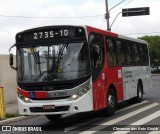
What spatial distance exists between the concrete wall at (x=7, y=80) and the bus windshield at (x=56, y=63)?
8.85 meters

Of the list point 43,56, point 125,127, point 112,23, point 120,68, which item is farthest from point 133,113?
point 112,23

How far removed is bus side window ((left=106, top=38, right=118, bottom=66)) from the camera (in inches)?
585

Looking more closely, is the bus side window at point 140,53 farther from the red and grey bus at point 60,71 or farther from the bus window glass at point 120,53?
the red and grey bus at point 60,71

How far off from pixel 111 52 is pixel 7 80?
8.46 metres

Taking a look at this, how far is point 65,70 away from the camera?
40.6 ft

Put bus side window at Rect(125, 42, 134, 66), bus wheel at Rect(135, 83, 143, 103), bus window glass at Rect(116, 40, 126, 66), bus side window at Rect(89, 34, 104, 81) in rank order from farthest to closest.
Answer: bus wheel at Rect(135, 83, 143, 103)
bus side window at Rect(125, 42, 134, 66)
bus window glass at Rect(116, 40, 126, 66)
bus side window at Rect(89, 34, 104, 81)

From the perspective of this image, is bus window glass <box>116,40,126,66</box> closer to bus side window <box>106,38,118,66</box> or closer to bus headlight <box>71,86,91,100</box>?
bus side window <box>106,38,118,66</box>

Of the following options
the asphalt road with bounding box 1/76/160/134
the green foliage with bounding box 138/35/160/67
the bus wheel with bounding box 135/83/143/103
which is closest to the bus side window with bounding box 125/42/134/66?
the bus wheel with bounding box 135/83/143/103

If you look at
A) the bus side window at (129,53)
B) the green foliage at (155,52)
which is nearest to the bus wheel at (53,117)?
the bus side window at (129,53)

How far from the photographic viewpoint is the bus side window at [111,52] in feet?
48.7

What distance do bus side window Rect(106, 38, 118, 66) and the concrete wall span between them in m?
7.62

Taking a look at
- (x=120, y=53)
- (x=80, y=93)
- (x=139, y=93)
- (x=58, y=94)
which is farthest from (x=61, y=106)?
(x=139, y=93)

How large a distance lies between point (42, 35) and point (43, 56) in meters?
0.67

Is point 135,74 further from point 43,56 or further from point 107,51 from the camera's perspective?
point 43,56
